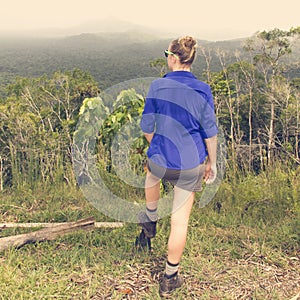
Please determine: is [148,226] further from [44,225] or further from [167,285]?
[44,225]

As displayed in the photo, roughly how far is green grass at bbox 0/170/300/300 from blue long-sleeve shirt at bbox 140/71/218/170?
771 millimetres

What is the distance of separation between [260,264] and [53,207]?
1.82 metres

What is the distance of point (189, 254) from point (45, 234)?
3.51 feet

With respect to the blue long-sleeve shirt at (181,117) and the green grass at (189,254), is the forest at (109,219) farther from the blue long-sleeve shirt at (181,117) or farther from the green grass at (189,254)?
the blue long-sleeve shirt at (181,117)

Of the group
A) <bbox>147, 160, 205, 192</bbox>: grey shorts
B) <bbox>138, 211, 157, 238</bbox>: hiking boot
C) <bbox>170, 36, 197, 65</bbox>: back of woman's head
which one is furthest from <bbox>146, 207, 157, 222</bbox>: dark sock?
<bbox>170, 36, 197, 65</bbox>: back of woman's head

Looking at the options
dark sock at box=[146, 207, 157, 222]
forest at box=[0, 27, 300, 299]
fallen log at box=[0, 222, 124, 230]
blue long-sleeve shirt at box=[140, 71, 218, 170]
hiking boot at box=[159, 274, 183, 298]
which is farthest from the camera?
fallen log at box=[0, 222, 124, 230]

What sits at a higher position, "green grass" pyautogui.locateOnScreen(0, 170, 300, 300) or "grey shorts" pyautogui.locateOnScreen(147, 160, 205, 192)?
"grey shorts" pyautogui.locateOnScreen(147, 160, 205, 192)

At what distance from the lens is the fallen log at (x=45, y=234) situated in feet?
8.54

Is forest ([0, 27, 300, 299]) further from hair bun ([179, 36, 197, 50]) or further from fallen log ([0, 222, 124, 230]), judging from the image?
hair bun ([179, 36, 197, 50])

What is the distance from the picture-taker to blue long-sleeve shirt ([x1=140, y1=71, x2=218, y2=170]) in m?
2.04

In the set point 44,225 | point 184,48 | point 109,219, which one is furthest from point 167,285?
point 184,48

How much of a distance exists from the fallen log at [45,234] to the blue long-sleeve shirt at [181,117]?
1061 mm

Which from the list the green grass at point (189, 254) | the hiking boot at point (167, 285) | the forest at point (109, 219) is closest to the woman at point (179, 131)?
the hiking boot at point (167, 285)

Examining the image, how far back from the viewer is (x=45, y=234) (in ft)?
9.01
